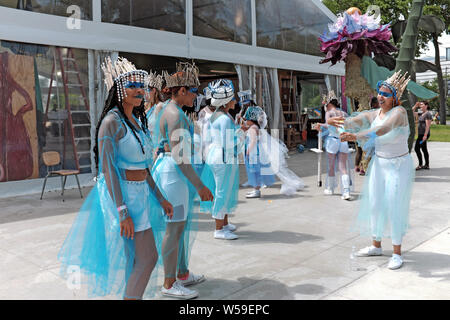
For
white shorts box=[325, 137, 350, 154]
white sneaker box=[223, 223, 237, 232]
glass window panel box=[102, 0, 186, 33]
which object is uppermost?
glass window panel box=[102, 0, 186, 33]

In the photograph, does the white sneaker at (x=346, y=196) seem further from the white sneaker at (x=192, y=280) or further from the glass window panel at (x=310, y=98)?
the glass window panel at (x=310, y=98)

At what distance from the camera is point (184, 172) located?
11.4 ft

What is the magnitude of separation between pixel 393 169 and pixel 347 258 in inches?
41.0

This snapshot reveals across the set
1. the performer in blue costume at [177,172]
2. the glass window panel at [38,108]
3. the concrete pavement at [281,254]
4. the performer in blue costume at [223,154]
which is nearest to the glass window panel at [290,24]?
the glass window panel at [38,108]

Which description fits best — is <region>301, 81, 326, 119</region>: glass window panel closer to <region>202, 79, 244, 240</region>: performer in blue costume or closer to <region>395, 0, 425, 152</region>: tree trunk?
<region>395, 0, 425, 152</region>: tree trunk

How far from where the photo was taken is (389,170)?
434cm

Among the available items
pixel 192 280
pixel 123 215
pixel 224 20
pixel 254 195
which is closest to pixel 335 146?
pixel 254 195

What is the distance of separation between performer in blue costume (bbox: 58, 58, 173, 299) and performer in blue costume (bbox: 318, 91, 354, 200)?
5.33m

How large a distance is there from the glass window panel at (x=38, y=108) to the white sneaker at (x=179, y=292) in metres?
6.11

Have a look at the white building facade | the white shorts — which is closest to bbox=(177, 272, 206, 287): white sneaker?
the white shorts

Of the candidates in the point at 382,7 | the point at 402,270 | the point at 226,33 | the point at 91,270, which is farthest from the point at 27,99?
the point at 382,7

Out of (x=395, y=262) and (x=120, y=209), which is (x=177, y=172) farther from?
(x=395, y=262)

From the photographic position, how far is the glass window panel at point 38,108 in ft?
27.4

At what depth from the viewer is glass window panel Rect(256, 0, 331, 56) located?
45.2 feet
